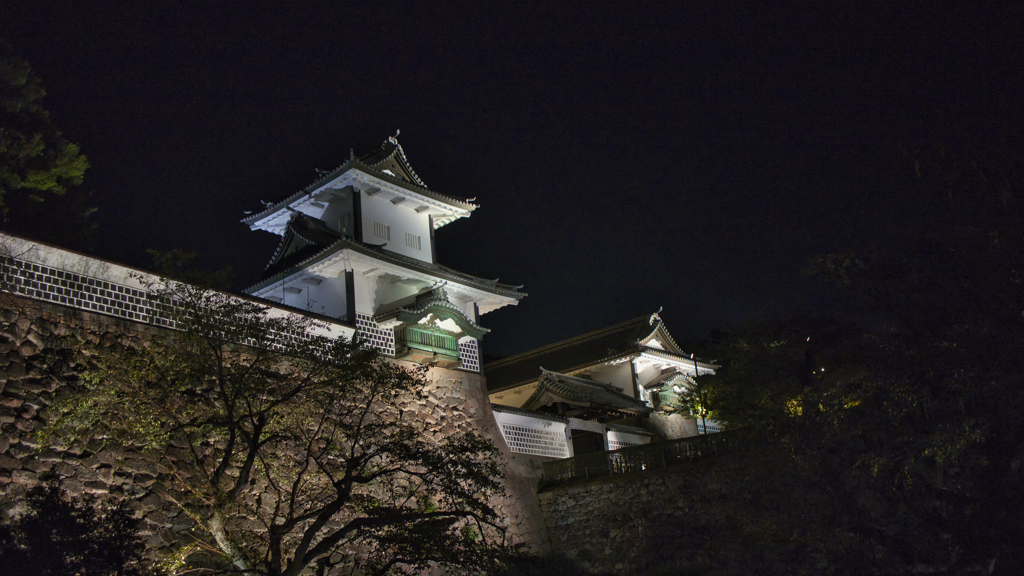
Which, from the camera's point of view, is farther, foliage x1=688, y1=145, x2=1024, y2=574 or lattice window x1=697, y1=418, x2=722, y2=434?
lattice window x1=697, y1=418, x2=722, y2=434

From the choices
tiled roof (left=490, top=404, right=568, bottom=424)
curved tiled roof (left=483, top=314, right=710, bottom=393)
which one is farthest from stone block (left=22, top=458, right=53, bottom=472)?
curved tiled roof (left=483, top=314, right=710, bottom=393)

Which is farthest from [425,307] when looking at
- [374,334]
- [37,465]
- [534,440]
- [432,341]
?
[37,465]

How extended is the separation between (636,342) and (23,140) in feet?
66.1

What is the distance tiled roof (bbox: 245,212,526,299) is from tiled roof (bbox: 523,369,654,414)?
5.34m

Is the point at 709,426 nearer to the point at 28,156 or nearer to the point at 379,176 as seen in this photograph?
the point at 379,176

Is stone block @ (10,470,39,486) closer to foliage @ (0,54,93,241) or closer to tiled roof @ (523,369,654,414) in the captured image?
foliage @ (0,54,93,241)

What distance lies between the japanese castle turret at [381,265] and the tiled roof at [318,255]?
0.10 ft

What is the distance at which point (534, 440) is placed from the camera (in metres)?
21.0

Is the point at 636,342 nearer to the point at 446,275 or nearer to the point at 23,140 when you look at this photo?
the point at 446,275

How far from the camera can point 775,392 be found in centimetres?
1670

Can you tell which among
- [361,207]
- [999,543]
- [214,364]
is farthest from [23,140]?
[999,543]

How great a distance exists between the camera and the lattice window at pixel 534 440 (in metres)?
20.3

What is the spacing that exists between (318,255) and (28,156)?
6828 millimetres

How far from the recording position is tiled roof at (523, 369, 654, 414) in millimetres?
24609
